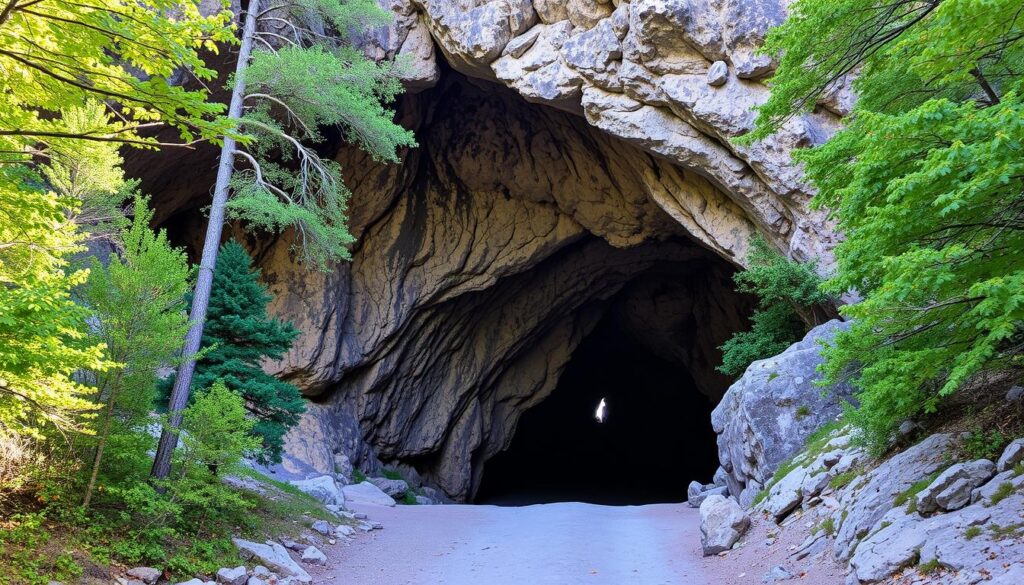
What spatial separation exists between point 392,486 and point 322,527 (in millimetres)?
9324

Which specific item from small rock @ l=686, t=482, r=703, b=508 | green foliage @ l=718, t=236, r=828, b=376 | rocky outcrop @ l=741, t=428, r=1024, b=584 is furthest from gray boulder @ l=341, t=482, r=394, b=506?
rocky outcrop @ l=741, t=428, r=1024, b=584

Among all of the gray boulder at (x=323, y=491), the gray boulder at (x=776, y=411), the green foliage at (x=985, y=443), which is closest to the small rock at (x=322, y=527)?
the gray boulder at (x=323, y=491)

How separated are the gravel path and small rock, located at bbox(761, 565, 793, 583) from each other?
11 cm

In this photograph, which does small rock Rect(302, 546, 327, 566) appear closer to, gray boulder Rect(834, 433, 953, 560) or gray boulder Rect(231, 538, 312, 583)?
gray boulder Rect(231, 538, 312, 583)

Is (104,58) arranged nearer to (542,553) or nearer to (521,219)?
(542,553)

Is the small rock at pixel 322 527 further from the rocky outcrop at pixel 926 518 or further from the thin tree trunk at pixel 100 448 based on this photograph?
the rocky outcrop at pixel 926 518

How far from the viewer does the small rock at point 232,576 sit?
580 cm

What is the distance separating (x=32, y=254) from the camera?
4.36 m

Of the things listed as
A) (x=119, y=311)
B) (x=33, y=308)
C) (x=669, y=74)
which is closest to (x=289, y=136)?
(x=119, y=311)

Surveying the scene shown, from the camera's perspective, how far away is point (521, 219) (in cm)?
2006

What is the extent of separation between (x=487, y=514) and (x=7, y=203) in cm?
878

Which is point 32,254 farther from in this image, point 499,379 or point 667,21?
point 499,379

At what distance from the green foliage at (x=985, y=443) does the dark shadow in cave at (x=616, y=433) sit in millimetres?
23386

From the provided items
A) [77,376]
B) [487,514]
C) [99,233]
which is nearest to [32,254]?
[77,376]
